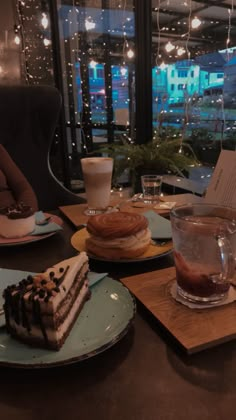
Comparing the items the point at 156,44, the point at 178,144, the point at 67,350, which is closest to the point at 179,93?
the point at 156,44

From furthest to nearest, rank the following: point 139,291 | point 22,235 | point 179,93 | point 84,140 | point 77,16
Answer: point 84,140
point 77,16
point 179,93
point 22,235
point 139,291

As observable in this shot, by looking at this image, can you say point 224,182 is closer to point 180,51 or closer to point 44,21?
point 180,51

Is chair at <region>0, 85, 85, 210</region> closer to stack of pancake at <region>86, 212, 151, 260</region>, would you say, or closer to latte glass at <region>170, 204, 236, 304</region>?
stack of pancake at <region>86, 212, 151, 260</region>

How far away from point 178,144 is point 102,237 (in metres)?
1.04

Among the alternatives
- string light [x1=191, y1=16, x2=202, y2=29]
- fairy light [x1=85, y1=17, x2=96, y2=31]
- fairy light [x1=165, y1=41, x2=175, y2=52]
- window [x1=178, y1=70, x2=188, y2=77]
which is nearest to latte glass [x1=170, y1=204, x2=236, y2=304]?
window [x1=178, y1=70, x2=188, y2=77]

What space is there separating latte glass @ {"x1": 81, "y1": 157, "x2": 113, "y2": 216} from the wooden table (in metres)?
0.79

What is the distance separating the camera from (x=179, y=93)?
2.77 metres

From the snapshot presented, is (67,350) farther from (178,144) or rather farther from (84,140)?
(84,140)

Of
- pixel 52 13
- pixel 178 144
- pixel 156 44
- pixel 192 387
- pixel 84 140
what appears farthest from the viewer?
pixel 84 140

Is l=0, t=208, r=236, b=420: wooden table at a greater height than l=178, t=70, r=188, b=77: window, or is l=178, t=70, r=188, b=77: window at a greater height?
l=178, t=70, r=188, b=77: window

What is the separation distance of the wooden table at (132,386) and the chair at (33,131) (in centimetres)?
163

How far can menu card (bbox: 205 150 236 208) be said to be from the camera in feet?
3.13

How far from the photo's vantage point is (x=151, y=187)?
146cm

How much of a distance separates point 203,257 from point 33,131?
1.81 m
